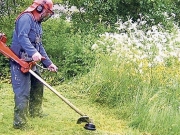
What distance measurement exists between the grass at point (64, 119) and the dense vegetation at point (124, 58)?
0.63 feet

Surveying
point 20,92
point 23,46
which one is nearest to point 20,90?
point 20,92

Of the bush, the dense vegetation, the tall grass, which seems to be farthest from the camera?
the bush

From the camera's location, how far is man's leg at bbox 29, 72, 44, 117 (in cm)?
762

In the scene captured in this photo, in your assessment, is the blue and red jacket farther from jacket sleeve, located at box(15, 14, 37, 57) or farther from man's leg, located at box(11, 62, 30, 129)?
man's leg, located at box(11, 62, 30, 129)

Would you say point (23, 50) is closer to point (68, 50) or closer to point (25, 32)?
point (25, 32)

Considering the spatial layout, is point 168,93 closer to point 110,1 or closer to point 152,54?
point 152,54

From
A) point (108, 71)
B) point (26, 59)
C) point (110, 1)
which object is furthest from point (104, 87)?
point (110, 1)

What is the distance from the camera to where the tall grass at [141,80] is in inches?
298

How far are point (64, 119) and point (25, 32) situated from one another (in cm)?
165

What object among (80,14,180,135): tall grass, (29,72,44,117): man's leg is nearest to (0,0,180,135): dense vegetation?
(80,14,180,135): tall grass

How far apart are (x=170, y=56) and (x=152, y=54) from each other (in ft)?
0.97

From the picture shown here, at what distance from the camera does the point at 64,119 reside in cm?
786

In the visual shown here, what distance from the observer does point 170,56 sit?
28.9ft

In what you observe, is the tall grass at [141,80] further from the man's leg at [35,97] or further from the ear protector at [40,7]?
the ear protector at [40,7]
